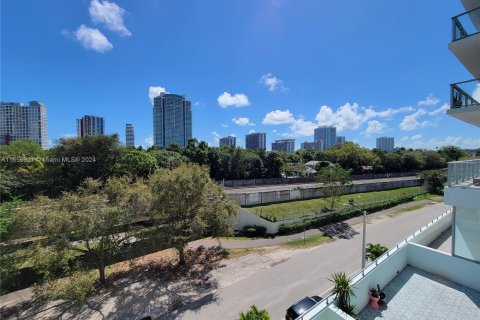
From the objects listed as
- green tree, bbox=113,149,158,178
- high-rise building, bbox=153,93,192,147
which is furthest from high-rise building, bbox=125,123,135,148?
green tree, bbox=113,149,158,178

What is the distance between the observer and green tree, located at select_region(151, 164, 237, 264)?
47.0ft

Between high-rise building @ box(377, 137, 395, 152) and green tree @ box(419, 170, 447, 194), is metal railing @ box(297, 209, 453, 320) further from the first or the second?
high-rise building @ box(377, 137, 395, 152)

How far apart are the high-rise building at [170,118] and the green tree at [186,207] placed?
6290 cm

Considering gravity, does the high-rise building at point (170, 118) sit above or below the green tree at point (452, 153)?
above

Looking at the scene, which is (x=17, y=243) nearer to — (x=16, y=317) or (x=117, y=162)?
(x=16, y=317)

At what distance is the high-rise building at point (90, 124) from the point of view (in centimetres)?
6291

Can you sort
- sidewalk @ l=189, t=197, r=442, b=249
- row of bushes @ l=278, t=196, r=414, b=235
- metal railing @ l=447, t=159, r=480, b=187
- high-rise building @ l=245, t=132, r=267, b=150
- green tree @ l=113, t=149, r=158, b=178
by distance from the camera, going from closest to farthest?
metal railing @ l=447, t=159, r=480, b=187 < sidewalk @ l=189, t=197, r=442, b=249 < row of bushes @ l=278, t=196, r=414, b=235 < green tree @ l=113, t=149, r=158, b=178 < high-rise building @ l=245, t=132, r=267, b=150

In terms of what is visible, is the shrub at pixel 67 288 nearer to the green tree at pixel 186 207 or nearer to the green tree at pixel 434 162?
the green tree at pixel 186 207

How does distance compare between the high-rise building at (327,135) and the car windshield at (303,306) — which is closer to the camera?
the car windshield at (303,306)

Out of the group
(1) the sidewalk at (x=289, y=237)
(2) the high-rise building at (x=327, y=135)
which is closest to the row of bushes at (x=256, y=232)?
(1) the sidewalk at (x=289, y=237)

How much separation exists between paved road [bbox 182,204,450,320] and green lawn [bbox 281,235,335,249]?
0.78m

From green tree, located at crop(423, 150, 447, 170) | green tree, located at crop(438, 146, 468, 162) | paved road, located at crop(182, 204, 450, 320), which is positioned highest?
green tree, located at crop(438, 146, 468, 162)

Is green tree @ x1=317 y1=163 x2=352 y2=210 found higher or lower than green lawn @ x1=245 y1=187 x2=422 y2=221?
higher

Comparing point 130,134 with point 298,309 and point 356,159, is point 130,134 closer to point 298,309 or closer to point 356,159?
point 356,159
